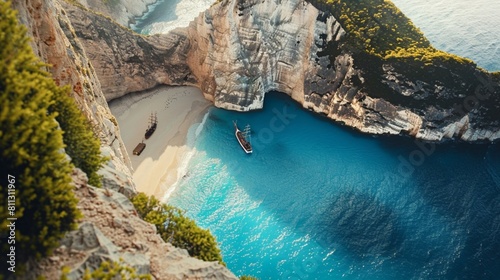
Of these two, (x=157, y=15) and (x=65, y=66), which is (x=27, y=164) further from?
(x=157, y=15)

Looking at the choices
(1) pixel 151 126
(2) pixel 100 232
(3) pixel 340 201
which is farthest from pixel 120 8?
(2) pixel 100 232

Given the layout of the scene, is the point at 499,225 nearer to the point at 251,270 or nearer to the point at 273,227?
the point at 273,227

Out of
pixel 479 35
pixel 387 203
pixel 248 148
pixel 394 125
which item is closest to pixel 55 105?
pixel 248 148

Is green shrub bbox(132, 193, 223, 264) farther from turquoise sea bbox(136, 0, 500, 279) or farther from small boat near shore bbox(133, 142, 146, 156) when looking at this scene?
small boat near shore bbox(133, 142, 146, 156)

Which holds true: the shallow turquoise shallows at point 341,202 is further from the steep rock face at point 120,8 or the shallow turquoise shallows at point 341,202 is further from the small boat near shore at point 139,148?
the steep rock face at point 120,8

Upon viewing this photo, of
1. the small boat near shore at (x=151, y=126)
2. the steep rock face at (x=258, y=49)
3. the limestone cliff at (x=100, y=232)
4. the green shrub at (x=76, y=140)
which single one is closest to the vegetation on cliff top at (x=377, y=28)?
the steep rock face at (x=258, y=49)

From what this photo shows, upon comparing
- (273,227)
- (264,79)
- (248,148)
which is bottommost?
(273,227)
